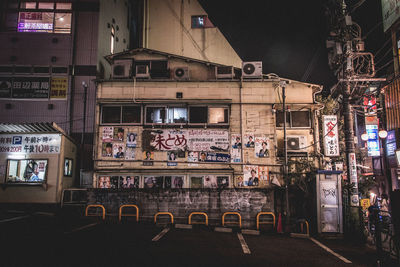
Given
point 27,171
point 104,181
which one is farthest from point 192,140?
point 27,171

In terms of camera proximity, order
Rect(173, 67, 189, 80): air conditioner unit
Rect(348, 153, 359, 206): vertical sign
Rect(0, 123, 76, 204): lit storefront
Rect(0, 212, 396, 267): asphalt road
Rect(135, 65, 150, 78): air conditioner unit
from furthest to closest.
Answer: Rect(173, 67, 189, 80): air conditioner unit < Rect(135, 65, 150, 78): air conditioner unit < Rect(0, 123, 76, 204): lit storefront < Rect(348, 153, 359, 206): vertical sign < Rect(0, 212, 396, 267): asphalt road

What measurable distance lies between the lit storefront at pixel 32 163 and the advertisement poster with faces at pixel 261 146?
454 inches

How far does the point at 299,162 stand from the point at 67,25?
20312 millimetres

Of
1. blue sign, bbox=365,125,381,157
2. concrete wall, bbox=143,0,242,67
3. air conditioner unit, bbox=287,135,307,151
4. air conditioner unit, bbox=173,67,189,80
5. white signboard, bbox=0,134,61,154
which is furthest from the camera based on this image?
concrete wall, bbox=143,0,242,67

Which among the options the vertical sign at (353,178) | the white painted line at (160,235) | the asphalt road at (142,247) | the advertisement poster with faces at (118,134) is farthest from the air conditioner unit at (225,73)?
the white painted line at (160,235)

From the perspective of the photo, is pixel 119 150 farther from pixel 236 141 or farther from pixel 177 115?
pixel 236 141

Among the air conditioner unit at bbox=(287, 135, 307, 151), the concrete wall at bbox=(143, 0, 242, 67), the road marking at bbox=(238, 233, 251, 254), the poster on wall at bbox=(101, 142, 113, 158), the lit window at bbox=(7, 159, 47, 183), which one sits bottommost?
the road marking at bbox=(238, 233, 251, 254)

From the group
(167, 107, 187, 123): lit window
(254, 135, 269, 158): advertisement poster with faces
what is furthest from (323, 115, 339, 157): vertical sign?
(167, 107, 187, 123): lit window

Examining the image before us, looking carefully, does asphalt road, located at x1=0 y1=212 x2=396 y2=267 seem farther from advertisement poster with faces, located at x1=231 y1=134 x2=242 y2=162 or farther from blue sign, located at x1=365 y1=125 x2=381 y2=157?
blue sign, located at x1=365 y1=125 x2=381 y2=157

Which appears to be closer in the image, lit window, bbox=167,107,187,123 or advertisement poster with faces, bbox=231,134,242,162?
advertisement poster with faces, bbox=231,134,242,162

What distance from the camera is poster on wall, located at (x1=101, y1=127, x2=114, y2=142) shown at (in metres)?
16.5

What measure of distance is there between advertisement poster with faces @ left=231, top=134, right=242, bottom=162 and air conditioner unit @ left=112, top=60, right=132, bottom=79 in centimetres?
778

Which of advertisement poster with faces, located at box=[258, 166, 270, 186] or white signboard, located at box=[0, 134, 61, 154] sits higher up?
white signboard, located at box=[0, 134, 61, 154]

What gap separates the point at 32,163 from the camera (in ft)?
51.9
